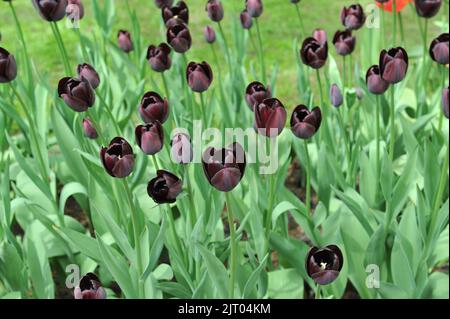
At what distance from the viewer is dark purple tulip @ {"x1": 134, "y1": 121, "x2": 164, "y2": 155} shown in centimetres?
131

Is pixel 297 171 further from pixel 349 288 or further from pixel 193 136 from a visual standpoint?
pixel 193 136

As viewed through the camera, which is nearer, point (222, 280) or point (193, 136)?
point (222, 280)

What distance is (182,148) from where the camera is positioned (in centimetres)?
130

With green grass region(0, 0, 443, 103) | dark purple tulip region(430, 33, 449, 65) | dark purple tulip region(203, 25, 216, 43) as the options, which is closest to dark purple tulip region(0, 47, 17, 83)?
dark purple tulip region(203, 25, 216, 43)

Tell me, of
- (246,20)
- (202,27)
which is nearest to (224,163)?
(246,20)

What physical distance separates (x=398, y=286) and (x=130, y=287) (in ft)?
1.99

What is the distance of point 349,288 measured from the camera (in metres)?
2.14

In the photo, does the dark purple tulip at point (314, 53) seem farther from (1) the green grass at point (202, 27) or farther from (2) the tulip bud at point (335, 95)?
(1) the green grass at point (202, 27)

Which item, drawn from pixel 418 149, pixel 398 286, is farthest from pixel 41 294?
pixel 418 149

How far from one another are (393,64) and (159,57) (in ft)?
1.79

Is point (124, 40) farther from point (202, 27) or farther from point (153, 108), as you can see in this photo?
point (202, 27)

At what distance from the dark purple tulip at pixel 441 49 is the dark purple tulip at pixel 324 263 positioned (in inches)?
24.0

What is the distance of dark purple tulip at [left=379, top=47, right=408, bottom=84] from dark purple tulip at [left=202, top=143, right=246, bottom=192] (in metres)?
0.44
